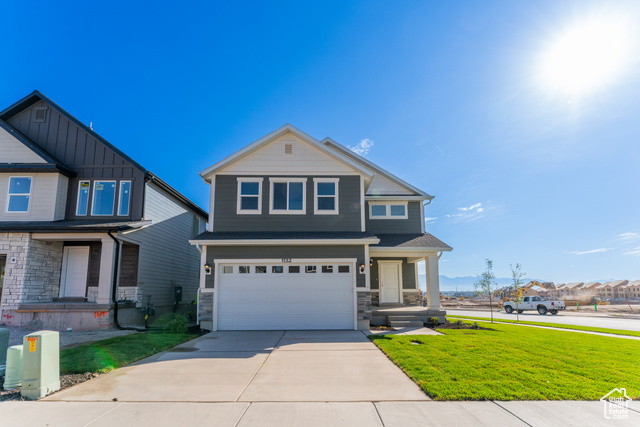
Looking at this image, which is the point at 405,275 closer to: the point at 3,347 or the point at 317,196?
the point at 317,196

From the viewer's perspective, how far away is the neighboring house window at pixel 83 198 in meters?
14.1

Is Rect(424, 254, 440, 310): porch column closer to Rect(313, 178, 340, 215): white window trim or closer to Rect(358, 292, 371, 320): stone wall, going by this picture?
Rect(358, 292, 371, 320): stone wall

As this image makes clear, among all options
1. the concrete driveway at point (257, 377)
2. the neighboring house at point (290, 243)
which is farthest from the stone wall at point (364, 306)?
the concrete driveway at point (257, 377)

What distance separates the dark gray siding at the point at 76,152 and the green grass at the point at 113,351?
18.5 feet

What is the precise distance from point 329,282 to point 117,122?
1416cm

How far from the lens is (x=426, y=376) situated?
6008 millimetres

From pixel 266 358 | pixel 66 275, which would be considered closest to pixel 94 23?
pixel 66 275

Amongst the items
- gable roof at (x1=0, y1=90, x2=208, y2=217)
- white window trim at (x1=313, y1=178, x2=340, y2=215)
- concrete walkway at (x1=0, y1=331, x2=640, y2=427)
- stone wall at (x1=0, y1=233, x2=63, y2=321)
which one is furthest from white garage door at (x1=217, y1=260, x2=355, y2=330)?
stone wall at (x1=0, y1=233, x2=63, y2=321)

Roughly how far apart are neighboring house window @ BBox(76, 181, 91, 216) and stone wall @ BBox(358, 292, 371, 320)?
36.1ft

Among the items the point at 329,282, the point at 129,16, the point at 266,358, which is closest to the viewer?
the point at 266,358

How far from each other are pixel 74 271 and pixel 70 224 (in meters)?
2.03

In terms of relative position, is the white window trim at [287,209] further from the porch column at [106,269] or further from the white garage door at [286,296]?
the porch column at [106,269]

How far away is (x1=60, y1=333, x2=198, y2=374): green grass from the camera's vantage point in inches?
266

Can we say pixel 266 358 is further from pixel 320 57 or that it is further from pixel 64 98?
pixel 64 98
